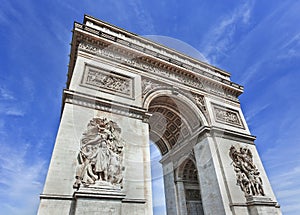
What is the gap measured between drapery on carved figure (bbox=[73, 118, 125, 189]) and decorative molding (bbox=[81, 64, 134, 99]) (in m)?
1.67

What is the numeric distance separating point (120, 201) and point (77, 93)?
3.96 m

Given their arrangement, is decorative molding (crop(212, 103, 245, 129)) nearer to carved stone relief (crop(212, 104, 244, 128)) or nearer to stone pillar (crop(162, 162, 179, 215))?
carved stone relief (crop(212, 104, 244, 128))

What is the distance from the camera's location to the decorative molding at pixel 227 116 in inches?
418

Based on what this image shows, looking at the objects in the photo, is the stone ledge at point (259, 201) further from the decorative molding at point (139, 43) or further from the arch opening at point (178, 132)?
the decorative molding at point (139, 43)

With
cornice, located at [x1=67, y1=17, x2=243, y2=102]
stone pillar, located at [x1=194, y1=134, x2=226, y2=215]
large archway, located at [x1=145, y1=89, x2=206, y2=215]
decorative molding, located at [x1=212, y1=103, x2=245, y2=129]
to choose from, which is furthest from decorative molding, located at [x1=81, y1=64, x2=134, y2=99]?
decorative molding, located at [x1=212, y1=103, x2=245, y2=129]

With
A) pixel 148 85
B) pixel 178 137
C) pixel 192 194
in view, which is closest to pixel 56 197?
pixel 148 85

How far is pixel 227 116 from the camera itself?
11062mm

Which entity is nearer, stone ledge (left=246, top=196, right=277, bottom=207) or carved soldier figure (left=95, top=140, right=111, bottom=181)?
carved soldier figure (left=95, top=140, right=111, bottom=181)

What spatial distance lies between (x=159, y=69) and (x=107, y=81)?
3.44 meters

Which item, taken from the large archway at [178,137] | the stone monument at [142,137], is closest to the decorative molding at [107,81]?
the stone monument at [142,137]

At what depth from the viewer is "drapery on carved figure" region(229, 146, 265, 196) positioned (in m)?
8.30

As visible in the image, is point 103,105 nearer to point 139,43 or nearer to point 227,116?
point 139,43

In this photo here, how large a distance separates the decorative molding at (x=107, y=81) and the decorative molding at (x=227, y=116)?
17.7ft

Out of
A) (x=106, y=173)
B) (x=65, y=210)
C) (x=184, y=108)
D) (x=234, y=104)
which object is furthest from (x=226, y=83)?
(x=65, y=210)
